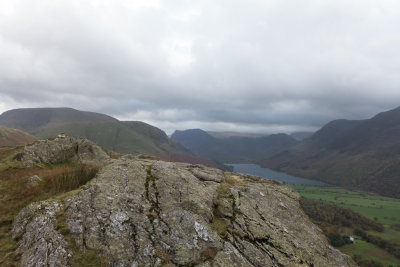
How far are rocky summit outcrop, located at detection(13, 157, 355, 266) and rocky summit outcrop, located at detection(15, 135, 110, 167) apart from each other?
46.8 feet

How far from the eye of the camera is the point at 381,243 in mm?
147375

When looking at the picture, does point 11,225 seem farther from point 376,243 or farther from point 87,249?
point 376,243

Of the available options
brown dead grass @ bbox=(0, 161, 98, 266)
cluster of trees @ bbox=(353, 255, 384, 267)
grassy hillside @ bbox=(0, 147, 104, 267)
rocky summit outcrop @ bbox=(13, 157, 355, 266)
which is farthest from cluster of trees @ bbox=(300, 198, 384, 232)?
grassy hillside @ bbox=(0, 147, 104, 267)

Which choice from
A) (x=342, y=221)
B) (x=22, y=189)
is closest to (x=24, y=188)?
(x=22, y=189)

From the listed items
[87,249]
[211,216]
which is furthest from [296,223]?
[87,249]

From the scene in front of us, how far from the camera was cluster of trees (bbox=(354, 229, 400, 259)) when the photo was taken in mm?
139300

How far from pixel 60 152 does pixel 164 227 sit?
24784 millimetres

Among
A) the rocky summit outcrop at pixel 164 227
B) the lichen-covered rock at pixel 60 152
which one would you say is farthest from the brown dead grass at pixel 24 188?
the lichen-covered rock at pixel 60 152

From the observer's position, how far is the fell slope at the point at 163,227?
13802mm

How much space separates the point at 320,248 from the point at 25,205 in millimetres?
25318

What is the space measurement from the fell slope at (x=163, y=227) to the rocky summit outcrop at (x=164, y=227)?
0.20 feet

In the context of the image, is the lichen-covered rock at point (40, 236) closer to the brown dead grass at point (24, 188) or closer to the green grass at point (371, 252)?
the brown dead grass at point (24, 188)

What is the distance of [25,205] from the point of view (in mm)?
18219

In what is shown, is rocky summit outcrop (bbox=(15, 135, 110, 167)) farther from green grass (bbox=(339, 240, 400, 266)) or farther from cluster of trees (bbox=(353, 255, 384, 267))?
green grass (bbox=(339, 240, 400, 266))
